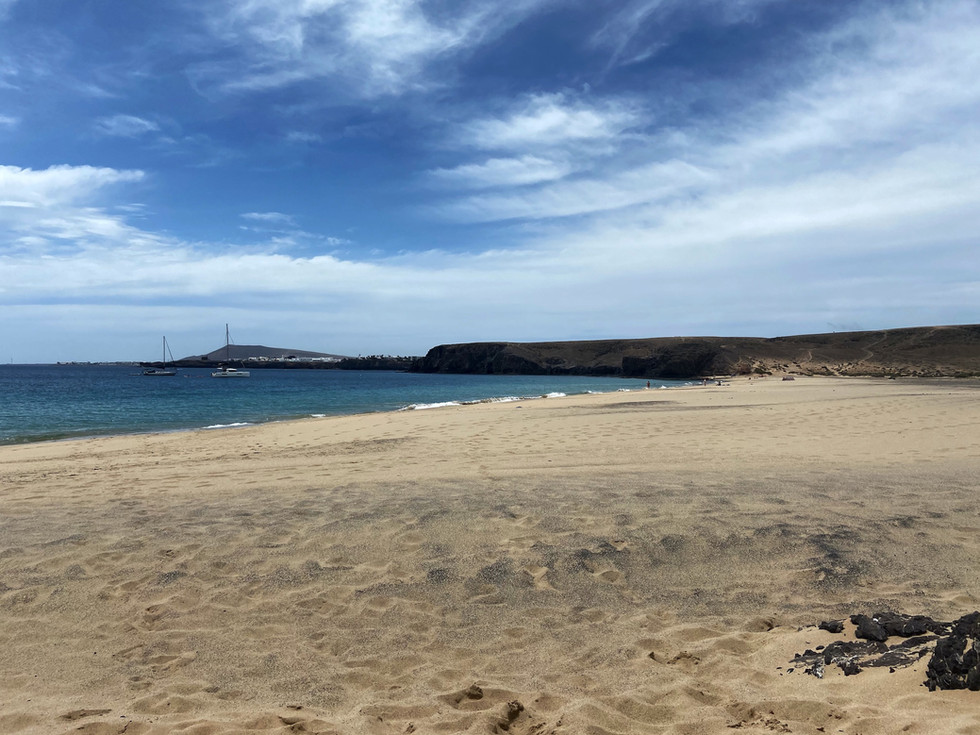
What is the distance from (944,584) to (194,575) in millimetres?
5899

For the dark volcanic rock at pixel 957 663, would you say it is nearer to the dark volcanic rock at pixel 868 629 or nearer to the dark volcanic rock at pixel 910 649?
the dark volcanic rock at pixel 910 649

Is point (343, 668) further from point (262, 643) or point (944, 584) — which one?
point (944, 584)

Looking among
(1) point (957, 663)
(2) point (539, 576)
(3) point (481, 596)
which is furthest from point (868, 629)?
(3) point (481, 596)

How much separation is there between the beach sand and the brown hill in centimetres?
6669

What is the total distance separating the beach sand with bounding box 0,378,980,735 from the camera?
10.4ft

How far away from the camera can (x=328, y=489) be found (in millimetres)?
8109

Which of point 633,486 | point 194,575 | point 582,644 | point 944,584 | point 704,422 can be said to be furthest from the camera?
point 704,422

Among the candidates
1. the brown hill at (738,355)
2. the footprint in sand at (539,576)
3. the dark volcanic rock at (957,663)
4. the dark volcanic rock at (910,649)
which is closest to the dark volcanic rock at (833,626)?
the dark volcanic rock at (910,649)

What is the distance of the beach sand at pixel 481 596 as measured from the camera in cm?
318

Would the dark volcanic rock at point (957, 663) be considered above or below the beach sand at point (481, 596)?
above

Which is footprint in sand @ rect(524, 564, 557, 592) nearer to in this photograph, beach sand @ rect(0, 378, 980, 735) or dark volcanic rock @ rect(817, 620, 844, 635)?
beach sand @ rect(0, 378, 980, 735)

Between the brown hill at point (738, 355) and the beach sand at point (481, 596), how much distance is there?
66688 mm

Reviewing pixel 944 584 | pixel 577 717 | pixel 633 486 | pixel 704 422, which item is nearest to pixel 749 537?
pixel 944 584

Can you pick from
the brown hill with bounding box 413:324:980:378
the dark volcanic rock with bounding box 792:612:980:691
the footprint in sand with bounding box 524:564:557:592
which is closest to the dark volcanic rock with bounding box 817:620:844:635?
the dark volcanic rock with bounding box 792:612:980:691
